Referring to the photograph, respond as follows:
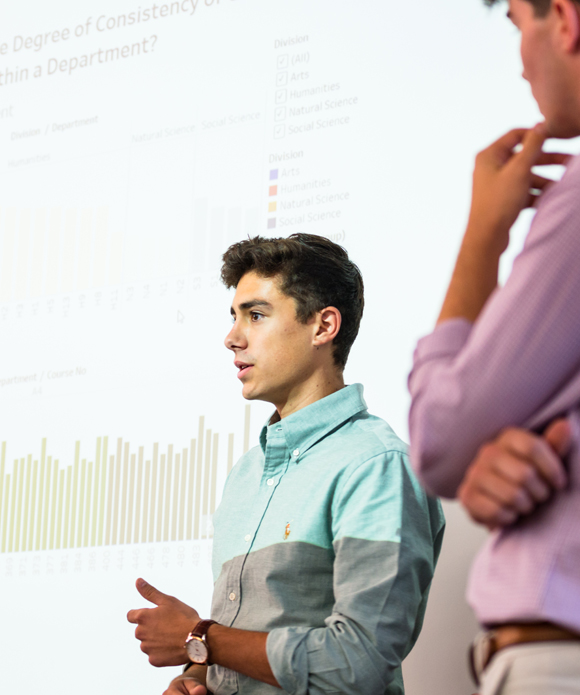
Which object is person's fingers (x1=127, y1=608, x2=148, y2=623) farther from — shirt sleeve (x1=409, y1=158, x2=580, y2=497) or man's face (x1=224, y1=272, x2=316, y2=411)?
shirt sleeve (x1=409, y1=158, x2=580, y2=497)

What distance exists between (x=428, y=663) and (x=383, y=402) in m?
0.60

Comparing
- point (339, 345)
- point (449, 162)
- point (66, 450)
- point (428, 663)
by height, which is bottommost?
point (428, 663)

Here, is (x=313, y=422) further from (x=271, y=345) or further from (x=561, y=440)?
(x=561, y=440)

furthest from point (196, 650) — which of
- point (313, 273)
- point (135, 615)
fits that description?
point (313, 273)

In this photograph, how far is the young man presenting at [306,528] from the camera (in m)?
1.42

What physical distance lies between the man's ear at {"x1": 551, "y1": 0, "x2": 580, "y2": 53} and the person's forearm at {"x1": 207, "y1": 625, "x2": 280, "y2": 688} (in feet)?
3.44

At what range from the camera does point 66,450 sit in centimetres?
250

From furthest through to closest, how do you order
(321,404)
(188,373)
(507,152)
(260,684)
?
(188,373) → (321,404) → (260,684) → (507,152)

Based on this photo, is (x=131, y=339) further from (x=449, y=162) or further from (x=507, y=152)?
(x=507, y=152)

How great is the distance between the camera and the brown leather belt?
2.36 ft

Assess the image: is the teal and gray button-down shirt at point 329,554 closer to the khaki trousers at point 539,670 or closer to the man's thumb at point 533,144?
the khaki trousers at point 539,670

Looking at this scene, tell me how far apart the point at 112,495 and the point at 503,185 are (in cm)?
180

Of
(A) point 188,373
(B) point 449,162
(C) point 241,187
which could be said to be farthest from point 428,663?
(C) point 241,187

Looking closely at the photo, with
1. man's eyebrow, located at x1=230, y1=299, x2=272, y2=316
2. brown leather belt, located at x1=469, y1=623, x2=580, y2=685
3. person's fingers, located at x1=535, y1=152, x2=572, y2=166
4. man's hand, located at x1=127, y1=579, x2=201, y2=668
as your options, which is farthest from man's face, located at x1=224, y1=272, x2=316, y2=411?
brown leather belt, located at x1=469, y1=623, x2=580, y2=685
